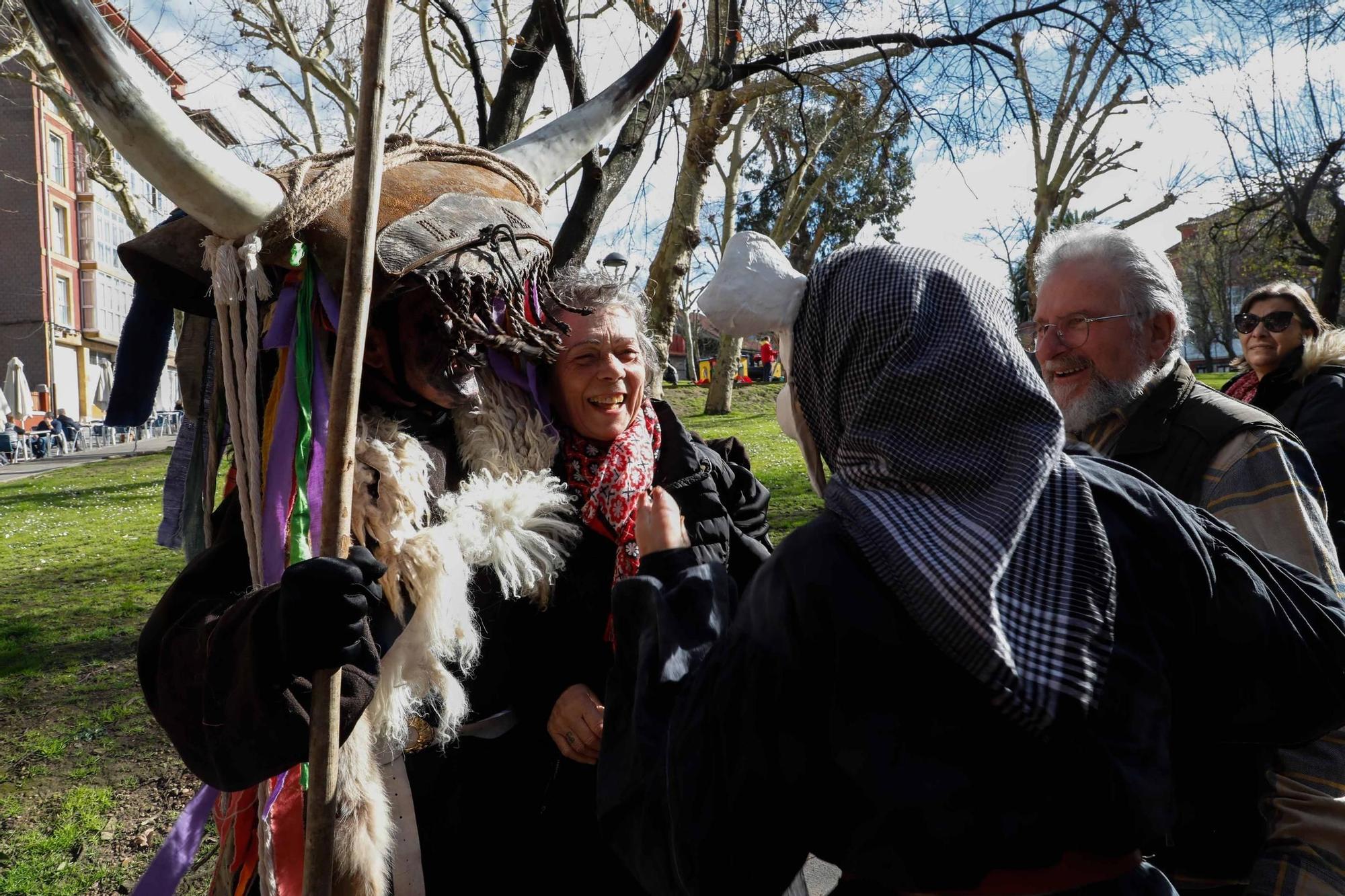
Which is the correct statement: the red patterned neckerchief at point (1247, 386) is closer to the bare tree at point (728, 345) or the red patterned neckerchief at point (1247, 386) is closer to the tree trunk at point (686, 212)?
the tree trunk at point (686, 212)

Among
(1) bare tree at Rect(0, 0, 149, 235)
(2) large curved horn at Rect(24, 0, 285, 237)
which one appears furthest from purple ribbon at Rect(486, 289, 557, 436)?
(1) bare tree at Rect(0, 0, 149, 235)

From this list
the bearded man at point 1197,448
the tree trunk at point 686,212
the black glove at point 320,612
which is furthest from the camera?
the tree trunk at point 686,212

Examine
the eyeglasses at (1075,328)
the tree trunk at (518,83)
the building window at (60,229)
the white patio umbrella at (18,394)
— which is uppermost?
the building window at (60,229)

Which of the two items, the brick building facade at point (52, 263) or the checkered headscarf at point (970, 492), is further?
the brick building facade at point (52, 263)

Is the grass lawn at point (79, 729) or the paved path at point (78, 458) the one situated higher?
the grass lawn at point (79, 729)

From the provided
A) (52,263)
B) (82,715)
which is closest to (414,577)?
(82,715)

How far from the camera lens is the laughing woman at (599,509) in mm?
2109

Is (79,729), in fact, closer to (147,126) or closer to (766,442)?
(147,126)

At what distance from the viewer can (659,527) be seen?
157cm

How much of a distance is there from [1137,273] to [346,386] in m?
2.11

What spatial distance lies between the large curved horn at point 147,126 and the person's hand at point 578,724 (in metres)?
1.17

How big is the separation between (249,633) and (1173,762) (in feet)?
4.92

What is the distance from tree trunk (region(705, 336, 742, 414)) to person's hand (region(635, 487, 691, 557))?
1714cm

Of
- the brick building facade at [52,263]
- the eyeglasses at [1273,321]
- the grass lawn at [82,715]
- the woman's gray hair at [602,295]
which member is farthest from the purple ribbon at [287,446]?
the brick building facade at [52,263]
